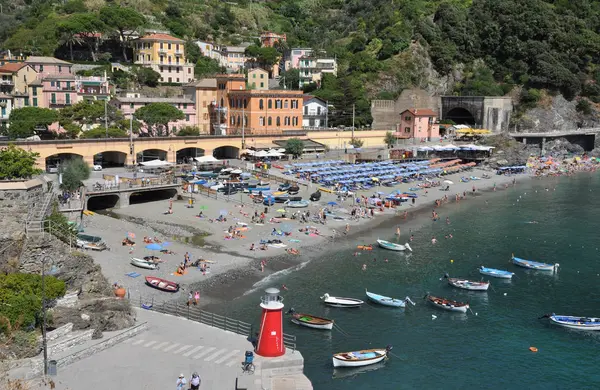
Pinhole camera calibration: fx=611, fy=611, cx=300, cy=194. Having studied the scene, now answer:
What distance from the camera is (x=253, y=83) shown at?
9719 cm

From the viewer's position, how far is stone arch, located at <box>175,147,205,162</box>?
74025mm

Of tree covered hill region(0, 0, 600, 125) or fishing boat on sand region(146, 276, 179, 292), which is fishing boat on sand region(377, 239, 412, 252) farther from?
tree covered hill region(0, 0, 600, 125)

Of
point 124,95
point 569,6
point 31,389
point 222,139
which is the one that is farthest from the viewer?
point 569,6

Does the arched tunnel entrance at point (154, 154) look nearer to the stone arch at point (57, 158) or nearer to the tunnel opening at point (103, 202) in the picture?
the stone arch at point (57, 158)

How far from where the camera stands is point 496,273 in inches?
1608

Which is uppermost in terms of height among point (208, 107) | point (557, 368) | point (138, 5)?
point (138, 5)

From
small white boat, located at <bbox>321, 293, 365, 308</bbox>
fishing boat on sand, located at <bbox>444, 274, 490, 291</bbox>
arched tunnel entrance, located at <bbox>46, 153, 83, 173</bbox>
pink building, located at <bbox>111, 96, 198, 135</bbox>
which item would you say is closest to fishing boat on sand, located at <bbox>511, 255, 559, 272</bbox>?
fishing boat on sand, located at <bbox>444, 274, 490, 291</bbox>

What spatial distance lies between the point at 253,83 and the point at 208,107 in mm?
13433

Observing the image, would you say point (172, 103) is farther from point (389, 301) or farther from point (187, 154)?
point (389, 301)

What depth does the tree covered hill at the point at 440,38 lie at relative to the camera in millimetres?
109562

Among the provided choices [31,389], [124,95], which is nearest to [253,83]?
[124,95]

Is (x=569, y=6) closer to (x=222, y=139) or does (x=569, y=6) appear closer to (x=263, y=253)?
(x=222, y=139)

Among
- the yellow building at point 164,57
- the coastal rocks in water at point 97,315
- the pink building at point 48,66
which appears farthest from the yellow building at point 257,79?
the coastal rocks in water at point 97,315

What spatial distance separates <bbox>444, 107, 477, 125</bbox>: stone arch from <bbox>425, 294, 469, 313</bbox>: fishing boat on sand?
78.4 metres
